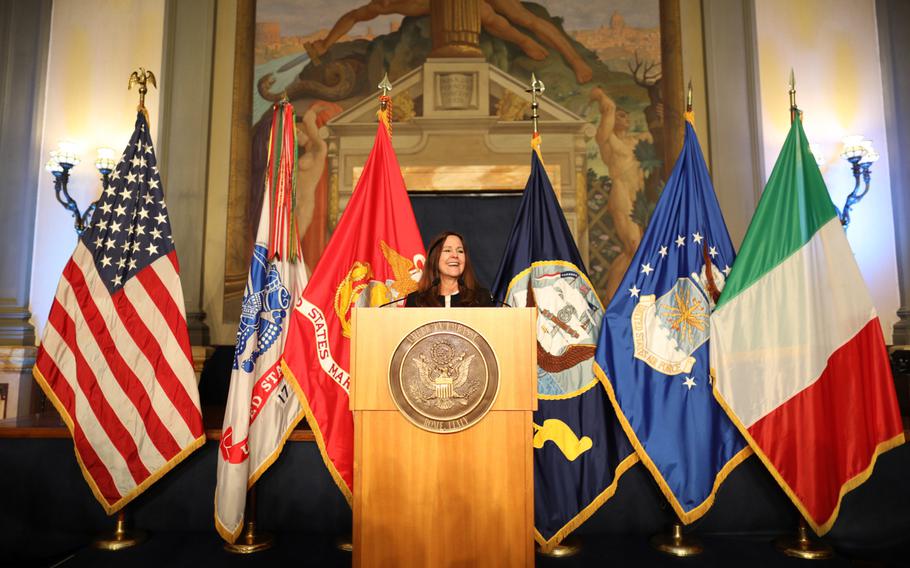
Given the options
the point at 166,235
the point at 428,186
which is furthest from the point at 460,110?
the point at 166,235

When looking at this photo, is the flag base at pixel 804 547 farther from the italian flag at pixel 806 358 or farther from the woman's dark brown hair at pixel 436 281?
the woman's dark brown hair at pixel 436 281

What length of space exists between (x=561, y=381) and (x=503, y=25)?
3622 mm

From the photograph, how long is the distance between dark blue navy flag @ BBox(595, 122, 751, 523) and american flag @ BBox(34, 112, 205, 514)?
2.49m

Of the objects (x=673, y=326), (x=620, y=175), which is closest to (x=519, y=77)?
(x=620, y=175)

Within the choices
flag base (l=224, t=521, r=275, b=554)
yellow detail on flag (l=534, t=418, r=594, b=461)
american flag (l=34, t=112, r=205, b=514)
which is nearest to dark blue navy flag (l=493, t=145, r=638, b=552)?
yellow detail on flag (l=534, t=418, r=594, b=461)

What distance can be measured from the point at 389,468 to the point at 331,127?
385cm

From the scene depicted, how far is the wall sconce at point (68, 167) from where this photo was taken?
490cm

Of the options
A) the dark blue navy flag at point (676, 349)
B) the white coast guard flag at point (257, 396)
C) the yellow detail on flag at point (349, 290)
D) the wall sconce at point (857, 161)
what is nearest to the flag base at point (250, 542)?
the white coast guard flag at point (257, 396)

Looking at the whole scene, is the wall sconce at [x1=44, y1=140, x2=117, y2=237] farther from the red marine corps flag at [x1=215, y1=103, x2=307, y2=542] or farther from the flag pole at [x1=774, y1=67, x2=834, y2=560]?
the flag pole at [x1=774, y1=67, x2=834, y2=560]

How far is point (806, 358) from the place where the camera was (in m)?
3.22

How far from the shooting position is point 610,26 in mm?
5480

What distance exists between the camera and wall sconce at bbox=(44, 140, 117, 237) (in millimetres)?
4895

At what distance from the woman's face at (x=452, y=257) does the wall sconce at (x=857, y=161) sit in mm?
3479

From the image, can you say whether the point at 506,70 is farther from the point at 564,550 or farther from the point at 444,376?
the point at 564,550
